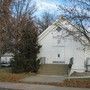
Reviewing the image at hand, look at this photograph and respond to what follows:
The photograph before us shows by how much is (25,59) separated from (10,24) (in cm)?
759

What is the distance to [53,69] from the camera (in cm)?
3984

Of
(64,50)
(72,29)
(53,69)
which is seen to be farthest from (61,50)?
(72,29)

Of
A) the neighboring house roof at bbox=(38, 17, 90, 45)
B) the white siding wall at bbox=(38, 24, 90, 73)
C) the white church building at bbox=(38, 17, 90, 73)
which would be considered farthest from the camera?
the white siding wall at bbox=(38, 24, 90, 73)

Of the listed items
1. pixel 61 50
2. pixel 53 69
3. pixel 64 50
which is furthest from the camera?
pixel 61 50

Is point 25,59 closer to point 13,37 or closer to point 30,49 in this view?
point 30,49

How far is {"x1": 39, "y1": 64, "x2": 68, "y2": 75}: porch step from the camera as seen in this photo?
126ft

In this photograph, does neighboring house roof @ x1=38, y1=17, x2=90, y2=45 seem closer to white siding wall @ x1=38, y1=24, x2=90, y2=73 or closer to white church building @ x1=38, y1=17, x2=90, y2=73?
white church building @ x1=38, y1=17, x2=90, y2=73

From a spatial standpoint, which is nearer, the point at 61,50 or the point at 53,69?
the point at 53,69

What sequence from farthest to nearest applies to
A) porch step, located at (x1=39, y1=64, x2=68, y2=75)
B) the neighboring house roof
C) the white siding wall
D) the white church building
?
the white siding wall
the white church building
porch step, located at (x1=39, y1=64, x2=68, y2=75)
the neighboring house roof

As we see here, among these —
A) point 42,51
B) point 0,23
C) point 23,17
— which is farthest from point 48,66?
point 23,17

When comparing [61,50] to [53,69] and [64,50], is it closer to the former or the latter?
[64,50]

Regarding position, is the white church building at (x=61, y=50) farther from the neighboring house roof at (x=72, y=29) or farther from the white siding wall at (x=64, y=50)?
the neighboring house roof at (x=72, y=29)

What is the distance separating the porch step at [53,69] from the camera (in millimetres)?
38381

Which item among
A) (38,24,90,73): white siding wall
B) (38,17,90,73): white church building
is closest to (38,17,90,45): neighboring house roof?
(38,17,90,73): white church building
